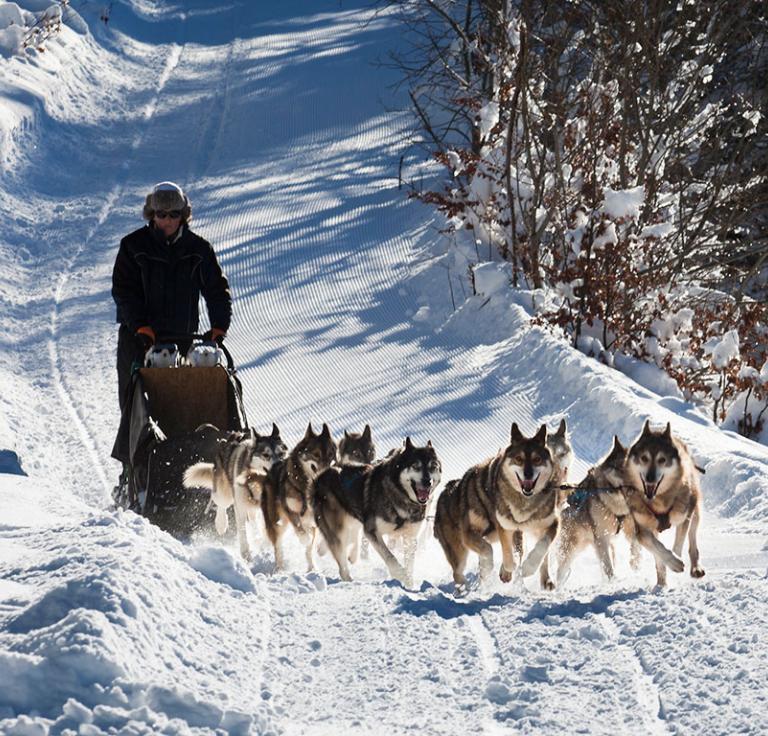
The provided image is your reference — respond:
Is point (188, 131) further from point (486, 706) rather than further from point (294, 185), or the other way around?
point (486, 706)

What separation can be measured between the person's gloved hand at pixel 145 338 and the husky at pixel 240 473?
0.70 m

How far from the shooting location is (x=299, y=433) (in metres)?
9.32

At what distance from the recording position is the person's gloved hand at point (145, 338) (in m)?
→ 6.86

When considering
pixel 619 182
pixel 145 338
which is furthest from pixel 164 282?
pixel 619 182

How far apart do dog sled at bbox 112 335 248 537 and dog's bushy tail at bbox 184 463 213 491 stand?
0.03m

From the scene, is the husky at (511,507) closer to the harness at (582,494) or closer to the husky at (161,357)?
the harness at (582,494)

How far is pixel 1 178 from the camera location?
1725 centimetres

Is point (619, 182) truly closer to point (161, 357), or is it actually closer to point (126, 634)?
point (161, 357)

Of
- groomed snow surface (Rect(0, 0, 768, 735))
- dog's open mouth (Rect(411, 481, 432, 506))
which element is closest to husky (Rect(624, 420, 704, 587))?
groomed snow surface (Rect(0, 0, 768, 735))

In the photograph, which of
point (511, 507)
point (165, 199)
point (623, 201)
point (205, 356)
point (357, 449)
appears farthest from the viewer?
point (623, 201)

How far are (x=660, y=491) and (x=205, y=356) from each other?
2.62 meters

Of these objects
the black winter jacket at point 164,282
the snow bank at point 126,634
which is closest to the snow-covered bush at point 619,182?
the black winter jacket at point 164,282

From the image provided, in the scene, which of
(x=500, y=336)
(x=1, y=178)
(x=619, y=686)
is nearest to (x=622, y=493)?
(x=619, y=686)

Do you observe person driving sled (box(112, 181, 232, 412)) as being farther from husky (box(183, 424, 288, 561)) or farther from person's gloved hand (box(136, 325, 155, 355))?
husky (box(183, 424, 288, 561))
